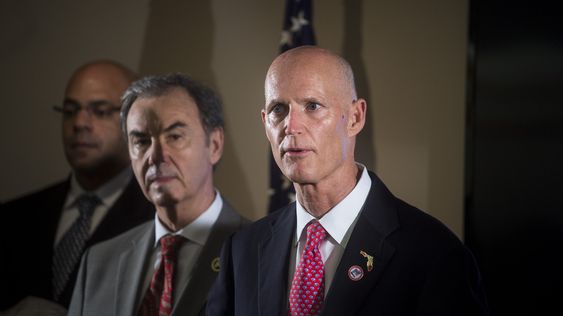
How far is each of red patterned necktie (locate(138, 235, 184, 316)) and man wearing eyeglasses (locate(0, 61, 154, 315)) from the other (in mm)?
388

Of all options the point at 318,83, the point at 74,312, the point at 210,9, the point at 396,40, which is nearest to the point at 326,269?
the point at 318,83

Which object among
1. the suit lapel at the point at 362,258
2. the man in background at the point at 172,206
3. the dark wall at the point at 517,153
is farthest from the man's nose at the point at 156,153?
the dark wall at the point at 517,153

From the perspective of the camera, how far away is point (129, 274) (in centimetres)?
169

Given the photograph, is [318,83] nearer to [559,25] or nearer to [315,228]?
[315,228]

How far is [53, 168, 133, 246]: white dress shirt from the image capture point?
2.10 metres

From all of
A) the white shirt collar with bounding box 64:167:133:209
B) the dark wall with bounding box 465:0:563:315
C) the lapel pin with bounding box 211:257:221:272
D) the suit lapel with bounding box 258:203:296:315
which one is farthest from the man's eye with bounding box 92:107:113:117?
the dark wall with bounding box 465:0:563:315

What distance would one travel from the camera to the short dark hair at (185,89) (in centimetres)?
163

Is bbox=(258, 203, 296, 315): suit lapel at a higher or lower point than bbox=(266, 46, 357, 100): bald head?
lower

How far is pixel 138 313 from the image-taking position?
164 centimetres

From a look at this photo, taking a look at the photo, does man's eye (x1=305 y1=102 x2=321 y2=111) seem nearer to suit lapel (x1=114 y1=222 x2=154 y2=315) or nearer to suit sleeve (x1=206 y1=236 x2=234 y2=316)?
suit sleeve (x1=206 y1=236 x2=234 y2=316)

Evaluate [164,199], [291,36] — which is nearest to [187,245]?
[164,199]

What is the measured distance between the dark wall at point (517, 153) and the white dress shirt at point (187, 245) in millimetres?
1006

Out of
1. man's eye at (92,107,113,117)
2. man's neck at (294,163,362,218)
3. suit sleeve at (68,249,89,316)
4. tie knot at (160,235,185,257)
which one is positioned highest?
man's eye at (92,107,113,117)

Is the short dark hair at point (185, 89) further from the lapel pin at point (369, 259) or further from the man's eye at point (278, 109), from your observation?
the lapel pin at point (369, 259)
